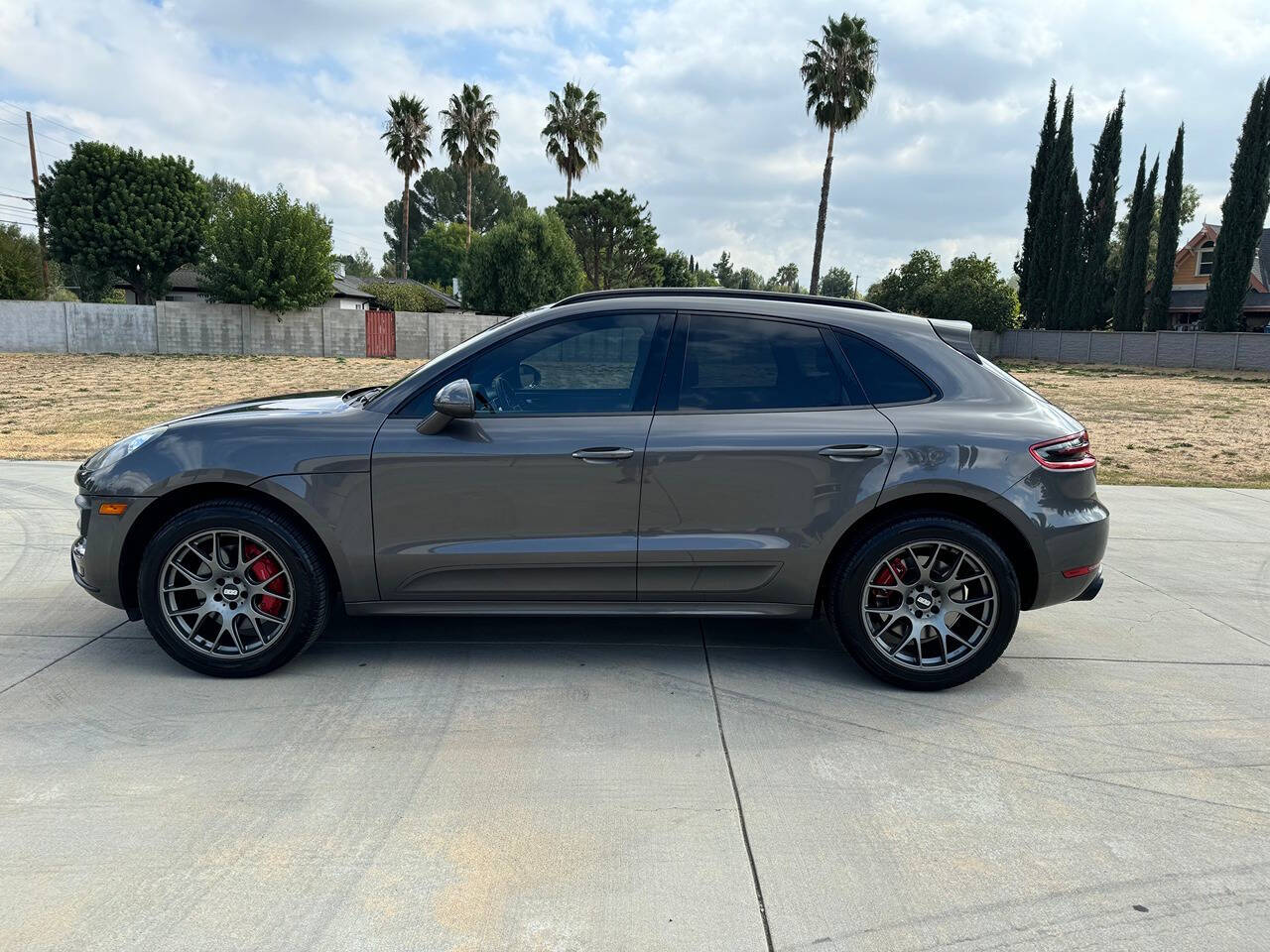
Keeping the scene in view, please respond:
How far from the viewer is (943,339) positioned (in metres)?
4.23

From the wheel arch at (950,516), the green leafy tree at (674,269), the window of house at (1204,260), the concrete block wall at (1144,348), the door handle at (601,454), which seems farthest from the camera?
the green leafy tree at (674,269)

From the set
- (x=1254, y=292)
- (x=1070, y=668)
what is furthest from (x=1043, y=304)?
(x=1070, y=668)

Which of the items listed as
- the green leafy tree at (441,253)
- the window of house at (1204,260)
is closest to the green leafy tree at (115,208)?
the green leafy tree at (441,253)

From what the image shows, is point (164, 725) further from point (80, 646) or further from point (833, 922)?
point (833, 922)

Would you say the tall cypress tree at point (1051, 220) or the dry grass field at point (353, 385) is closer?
the dry grass field at point (353, 385)

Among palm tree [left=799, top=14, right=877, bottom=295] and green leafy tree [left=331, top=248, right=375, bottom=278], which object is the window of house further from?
green leafy tree [left=331, top=248, right=375, bottom=278]

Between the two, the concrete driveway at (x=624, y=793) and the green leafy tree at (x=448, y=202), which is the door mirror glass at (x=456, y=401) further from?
the green leafy tree at (x=448, y=202)

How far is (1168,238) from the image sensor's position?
1780 inches

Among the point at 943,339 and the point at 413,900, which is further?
the point at 943,339

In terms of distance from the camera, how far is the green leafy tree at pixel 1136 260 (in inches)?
1799

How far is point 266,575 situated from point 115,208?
4274 cm

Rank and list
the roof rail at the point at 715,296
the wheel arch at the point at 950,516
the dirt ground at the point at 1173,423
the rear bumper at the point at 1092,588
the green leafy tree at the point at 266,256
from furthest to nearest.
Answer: the green leafy tree at the point at 266,256, the dirt ground at the point at 1173,423, the roof rail at the point at 715,296, the rear bumper at the point at 1092,588, the wheel arch at the point at 950,516

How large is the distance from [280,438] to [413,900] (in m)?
2.17

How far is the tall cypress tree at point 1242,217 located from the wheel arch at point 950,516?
46731 millimetres
